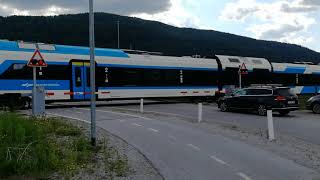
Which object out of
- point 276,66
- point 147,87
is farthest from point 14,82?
point 276,66

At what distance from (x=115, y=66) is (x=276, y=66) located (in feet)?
58.2

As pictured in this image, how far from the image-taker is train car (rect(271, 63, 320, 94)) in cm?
4459

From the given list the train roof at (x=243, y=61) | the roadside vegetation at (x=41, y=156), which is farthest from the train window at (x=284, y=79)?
the roadside vegetation at (x=41, y=156)

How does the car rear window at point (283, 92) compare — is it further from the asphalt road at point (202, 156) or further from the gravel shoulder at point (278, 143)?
the asphalt road at point (202, 156)

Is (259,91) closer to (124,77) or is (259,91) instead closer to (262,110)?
(262,110)

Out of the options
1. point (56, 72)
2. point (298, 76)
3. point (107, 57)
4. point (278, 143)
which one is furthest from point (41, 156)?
point (298, 76)

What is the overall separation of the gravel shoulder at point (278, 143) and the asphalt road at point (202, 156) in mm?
361

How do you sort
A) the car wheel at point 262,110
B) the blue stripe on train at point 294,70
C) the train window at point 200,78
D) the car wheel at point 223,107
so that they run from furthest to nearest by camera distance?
1. the blue stripe on train at point 294,70
2. the train window at point 200,78
3. the car wheel at point 223,107
4. the car wheel at point 262,110

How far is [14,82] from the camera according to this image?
26.9m

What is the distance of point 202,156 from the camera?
11.9 metres

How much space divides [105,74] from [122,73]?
1411mm

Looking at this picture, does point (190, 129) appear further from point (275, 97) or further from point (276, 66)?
point (276, 66)

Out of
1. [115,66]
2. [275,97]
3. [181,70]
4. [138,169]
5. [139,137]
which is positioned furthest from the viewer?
[181,70]

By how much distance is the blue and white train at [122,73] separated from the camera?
27.1 metres
